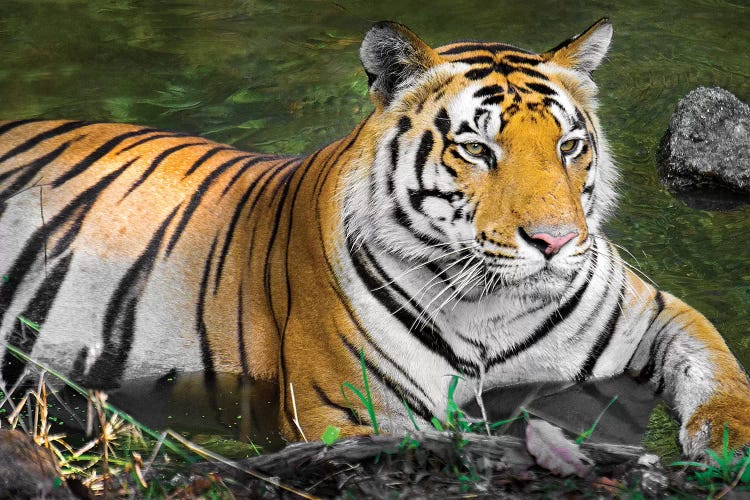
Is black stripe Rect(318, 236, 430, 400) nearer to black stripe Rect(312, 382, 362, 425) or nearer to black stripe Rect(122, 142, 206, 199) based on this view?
black stripe Rect(312, 382, 362, 425)

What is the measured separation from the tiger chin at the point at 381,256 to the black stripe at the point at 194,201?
0.01m

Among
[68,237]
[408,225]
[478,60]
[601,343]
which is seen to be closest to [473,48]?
[478,60]

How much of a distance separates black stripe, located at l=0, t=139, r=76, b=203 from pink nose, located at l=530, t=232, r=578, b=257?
223 cm

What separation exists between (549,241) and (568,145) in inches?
17.3

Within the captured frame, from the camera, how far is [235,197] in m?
4.29

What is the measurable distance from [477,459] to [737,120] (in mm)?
3814

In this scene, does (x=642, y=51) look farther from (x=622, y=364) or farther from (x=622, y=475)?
(x=622, y=475)

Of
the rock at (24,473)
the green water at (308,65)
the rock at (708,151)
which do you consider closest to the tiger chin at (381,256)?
the rock at (24,473)

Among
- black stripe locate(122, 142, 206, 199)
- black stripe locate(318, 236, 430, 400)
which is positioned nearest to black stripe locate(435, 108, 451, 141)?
black stripe locate(318, 236, 430, 400)

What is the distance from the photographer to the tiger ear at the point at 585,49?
11.9ft

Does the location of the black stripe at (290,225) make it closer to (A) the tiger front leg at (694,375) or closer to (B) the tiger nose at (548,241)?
(B) the tiger nose at (548,241)

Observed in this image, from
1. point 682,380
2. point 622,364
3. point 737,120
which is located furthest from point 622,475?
point 737,120

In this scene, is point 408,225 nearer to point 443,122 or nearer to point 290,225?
point 443,122

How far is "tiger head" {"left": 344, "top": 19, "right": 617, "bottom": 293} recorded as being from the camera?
3.20m
